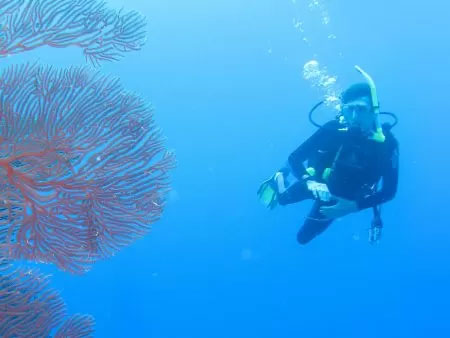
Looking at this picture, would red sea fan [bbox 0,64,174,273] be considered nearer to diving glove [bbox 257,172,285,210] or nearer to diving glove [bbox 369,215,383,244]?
diving glove [bbox 257,172,285,210]

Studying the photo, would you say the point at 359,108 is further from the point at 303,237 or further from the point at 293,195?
the point at 303,237

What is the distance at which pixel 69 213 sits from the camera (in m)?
4.28

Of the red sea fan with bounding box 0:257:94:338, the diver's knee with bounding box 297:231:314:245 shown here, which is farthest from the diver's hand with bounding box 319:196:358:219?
the red sea fan with bounding box 0:257:94:338

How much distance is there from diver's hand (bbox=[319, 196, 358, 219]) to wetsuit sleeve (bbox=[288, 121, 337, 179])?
724mm

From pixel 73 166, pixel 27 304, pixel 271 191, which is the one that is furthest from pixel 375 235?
pixel 27 304

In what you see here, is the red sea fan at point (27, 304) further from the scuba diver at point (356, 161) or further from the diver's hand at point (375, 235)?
the diver's hand at point (375, 235)

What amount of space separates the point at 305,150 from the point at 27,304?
4.31 m

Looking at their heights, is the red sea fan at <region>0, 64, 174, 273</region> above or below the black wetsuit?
below

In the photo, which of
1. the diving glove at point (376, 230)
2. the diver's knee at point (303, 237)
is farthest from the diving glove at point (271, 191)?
the diving glove at point (376, 230)

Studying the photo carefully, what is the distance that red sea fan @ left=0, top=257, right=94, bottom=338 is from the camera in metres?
4.08

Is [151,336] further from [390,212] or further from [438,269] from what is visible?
[390,212]

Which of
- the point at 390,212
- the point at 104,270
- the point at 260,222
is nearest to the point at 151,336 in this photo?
the point at 104,270

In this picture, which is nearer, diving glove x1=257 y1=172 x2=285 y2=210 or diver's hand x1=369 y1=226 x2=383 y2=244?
diver's hand x1=369 y1=226 x2=383 y2=244

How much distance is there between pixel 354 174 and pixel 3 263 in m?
4.54
